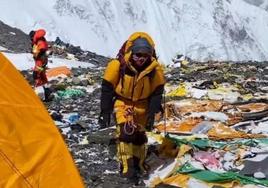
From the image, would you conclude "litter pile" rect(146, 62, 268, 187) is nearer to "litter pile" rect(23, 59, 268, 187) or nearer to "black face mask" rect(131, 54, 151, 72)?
"litter pile" rect(23, 59, 268, 187)

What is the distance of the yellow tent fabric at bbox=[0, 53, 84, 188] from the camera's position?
179 inches

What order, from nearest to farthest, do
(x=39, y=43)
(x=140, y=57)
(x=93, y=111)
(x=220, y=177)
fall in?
(x=220, y=177), (x=140, y=57), (x=93, y=111), (x=39, y=43)

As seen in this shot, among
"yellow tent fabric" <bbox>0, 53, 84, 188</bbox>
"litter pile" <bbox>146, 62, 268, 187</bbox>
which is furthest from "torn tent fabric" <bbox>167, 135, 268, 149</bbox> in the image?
"yellow tent fabric" <bbox>0, 53, 84, 188</bbox>

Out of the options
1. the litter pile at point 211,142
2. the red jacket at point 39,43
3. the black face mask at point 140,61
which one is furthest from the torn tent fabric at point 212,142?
the red jacket at point 39,43

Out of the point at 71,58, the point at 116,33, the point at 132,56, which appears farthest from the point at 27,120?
the point at 116,33

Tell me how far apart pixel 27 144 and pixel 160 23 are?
142 meters

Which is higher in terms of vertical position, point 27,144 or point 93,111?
point 27,144

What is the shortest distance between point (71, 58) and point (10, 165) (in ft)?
85.6

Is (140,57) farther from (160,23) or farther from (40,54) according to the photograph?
(160,23)

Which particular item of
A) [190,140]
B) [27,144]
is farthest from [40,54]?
[27,144]

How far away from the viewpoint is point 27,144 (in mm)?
4707

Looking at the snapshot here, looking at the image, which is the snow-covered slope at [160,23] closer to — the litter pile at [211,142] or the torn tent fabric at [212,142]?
the litter pile at [211,142]

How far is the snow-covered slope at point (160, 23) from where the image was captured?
111312 mm

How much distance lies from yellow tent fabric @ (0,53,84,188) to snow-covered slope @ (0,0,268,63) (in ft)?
299
